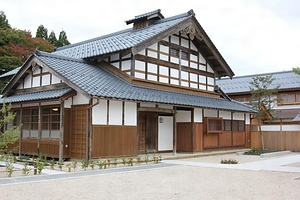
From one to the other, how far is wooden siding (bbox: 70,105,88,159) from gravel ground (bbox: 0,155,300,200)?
3.24m

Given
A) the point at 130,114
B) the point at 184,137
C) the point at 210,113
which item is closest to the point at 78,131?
the point at 130,114

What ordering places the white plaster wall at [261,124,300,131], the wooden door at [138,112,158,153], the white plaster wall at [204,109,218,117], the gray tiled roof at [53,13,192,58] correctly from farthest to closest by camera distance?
the white plaster wall at [261,124,300,131] → the white plaster wall at [204,109,218,117] → the wooden door at [138,112,158,153] → the gray tiled roof at [53,13,192,58]

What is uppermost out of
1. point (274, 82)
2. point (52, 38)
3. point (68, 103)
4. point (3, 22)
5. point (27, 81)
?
point (3, 22)

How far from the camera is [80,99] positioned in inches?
529

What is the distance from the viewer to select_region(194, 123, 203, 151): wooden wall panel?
1770 centimetres

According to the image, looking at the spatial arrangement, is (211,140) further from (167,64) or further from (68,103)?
(68,103)

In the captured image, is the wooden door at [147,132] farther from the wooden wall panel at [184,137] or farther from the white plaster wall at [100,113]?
the white plaster wall at [100,113]

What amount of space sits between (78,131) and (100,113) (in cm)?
116

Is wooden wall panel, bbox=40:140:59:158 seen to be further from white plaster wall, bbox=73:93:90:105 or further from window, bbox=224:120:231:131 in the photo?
window, bbox=224:120:231:131

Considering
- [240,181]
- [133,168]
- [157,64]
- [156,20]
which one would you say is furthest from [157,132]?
[240,181]

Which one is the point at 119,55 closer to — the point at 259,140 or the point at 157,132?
the point at 157,132

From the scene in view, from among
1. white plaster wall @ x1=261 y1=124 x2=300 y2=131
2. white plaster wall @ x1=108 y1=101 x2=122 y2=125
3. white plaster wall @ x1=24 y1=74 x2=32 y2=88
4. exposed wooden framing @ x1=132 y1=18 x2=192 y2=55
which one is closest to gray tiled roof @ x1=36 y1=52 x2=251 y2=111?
white plaster wall @ x1=108 y1=101 x2=122 y2=125

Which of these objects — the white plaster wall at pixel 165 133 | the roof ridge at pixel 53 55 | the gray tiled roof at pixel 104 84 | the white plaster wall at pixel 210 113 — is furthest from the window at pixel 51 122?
the white plaster wall at pixel 210 113

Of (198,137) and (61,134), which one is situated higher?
→ (61,134)
